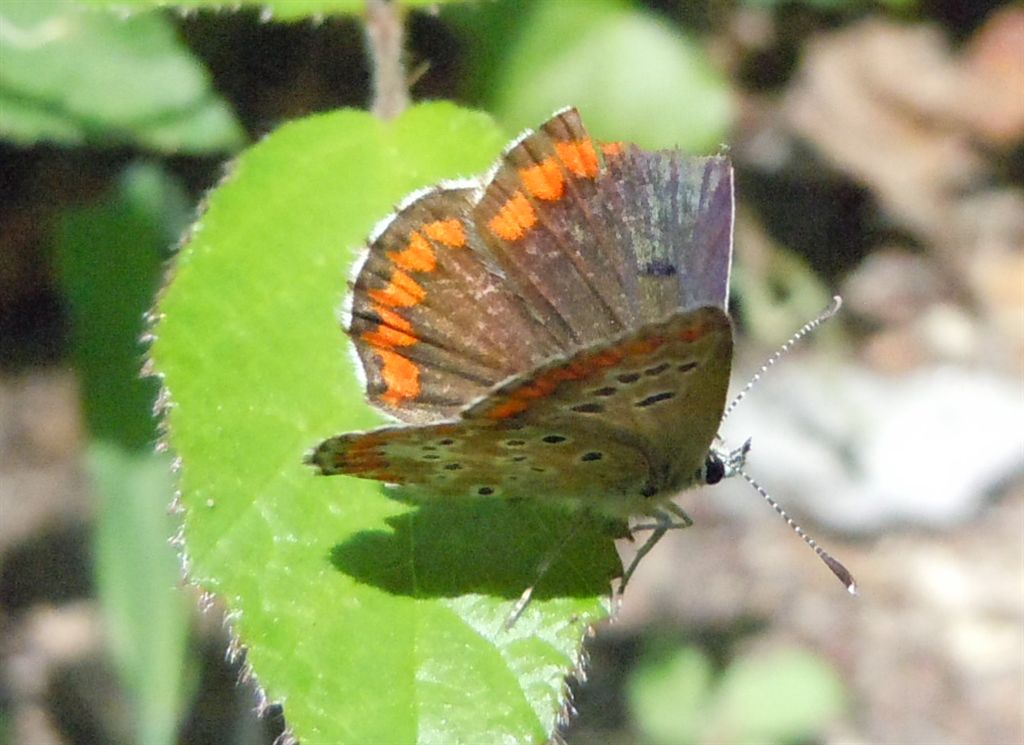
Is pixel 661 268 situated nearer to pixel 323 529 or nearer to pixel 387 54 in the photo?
pixel 323 529

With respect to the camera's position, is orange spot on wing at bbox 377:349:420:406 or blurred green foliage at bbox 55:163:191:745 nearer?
orange spot on wing at bbox 377:349:420:406

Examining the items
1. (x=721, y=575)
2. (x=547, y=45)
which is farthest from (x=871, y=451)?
(x=547, y=45)

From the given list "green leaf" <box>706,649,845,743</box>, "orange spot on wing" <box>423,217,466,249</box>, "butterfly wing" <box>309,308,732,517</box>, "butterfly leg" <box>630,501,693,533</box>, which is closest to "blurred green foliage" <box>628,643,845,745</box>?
"green leaf" <box>706,649,845,743</box>

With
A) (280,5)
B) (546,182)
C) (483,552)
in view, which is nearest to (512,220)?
(546,182)

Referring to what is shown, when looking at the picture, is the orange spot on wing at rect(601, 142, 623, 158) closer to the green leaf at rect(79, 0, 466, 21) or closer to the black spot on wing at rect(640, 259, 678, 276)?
the black spot on wing at rect(640, 259, 678, 276)

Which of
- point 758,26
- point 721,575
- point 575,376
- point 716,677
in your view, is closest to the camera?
point 575,376

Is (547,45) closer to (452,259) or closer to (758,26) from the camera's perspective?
(758,26)
